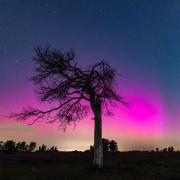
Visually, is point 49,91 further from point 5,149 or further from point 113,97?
point 5,149

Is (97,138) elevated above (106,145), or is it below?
below

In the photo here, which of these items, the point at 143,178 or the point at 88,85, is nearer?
the point at 143,178

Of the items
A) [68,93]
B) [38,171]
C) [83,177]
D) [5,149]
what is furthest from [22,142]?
[83,177]

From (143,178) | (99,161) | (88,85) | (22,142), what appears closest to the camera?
(143,178)

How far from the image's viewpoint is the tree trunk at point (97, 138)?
27156 mm

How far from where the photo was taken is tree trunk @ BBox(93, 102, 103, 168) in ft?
89.1

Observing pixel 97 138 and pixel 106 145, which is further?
pixel 106 145

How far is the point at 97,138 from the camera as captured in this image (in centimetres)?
2792

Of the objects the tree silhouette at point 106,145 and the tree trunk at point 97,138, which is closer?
the tree trunk at point 97,138

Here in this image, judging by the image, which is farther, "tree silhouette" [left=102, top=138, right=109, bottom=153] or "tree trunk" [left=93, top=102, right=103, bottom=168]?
"tree silhouette" [left=102, top=138, right=109, bottom=153]

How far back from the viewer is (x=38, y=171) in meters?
23.6

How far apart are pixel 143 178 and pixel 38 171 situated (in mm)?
7655

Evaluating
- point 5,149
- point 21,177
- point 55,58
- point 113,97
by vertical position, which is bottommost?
point 21,177

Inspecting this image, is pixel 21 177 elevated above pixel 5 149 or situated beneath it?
situated beneath
